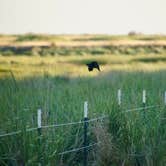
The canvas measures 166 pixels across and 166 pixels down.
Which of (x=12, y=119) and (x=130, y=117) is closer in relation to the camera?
(x=12, y=119)

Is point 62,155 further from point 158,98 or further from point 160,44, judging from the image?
point 160,44

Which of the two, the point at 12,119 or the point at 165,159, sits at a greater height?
the point at 12,119

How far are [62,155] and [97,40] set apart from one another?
54719mm

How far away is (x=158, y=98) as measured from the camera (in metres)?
10.6

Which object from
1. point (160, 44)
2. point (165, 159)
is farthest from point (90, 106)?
point (160, 44)

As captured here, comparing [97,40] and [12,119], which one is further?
[97,40]

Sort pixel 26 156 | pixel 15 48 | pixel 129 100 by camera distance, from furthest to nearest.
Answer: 1. pixel 15 48
2. pixel 129 100
3. pixel 26 156

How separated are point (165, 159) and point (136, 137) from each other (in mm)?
531

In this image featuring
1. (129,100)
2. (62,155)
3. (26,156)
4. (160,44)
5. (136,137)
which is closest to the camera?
(26,156)

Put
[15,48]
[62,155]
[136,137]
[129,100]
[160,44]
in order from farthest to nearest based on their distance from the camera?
[160,44], [15,48], [129,100], [136,137], [62,155]

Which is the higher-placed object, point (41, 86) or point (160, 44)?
point (41, 86)

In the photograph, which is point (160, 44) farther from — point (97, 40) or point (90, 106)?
point (90, 106)

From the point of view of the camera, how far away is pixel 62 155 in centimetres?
793

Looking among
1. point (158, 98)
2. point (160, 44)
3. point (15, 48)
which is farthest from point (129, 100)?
point (160, 44)
